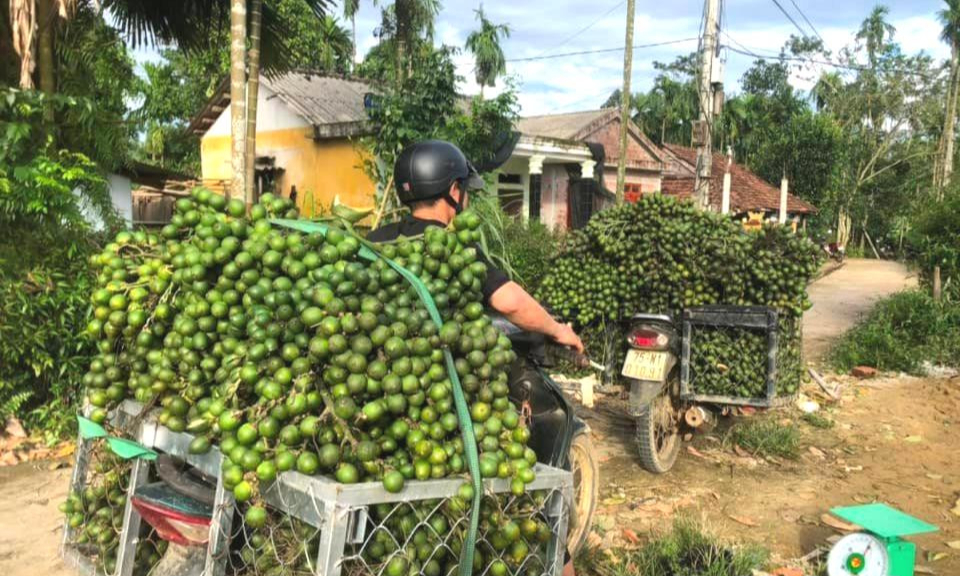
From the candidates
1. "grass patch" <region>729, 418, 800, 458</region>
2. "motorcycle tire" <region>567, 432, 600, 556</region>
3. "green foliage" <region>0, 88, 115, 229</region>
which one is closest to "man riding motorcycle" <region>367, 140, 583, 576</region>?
"motorcycle tire" <region>567, 432, 600, 556</region>

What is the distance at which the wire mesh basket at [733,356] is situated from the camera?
5039mm

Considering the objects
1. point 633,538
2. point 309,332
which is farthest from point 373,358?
point 633,538

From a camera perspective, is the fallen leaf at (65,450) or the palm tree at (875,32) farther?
the palm tree at (875,32)

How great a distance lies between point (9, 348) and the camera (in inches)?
208

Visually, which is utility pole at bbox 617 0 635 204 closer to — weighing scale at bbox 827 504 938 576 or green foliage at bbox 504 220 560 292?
green foliage at bbox 504 220 560 292

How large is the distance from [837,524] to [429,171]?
3.35 meters

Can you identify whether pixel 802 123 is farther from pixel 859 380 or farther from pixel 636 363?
pixel 636 363

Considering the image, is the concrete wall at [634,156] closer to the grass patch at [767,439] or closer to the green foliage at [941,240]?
the green foliage at [941,240]

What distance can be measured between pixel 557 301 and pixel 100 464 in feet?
12.5

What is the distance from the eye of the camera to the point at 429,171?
10.0 ft

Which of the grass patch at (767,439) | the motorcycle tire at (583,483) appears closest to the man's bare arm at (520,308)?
the motorcycle tire at (583,483)

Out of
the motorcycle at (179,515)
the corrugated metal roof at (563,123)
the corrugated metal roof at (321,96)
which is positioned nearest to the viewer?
the motorcycle at (179,515)

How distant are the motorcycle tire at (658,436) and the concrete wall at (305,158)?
864 centimetres

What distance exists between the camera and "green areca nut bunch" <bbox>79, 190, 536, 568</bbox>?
184 centimetres
